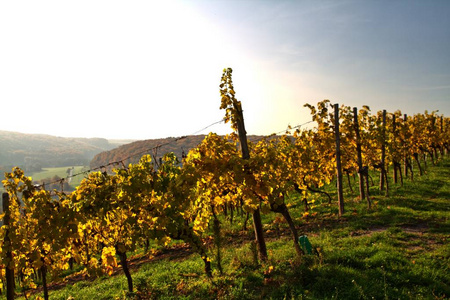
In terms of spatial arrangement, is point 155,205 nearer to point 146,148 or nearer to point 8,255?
point 8,255

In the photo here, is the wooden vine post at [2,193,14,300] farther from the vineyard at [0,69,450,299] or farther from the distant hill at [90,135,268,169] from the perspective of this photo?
the distant hill at [90,135,268,169]

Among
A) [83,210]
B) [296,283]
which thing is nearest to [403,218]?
[296,283]

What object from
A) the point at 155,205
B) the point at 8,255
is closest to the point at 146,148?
the point at 8,255

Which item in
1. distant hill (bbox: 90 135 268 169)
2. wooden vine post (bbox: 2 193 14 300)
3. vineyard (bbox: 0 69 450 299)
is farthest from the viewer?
distant hill (bbox: 90 135 268 169)

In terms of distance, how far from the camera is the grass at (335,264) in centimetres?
590

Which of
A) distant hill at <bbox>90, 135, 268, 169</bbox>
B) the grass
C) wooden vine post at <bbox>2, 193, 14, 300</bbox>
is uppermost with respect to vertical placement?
distant hill at <bbox>90, 135, 268, 169</bbox>

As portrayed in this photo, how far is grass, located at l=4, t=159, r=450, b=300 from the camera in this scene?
5.90 metres

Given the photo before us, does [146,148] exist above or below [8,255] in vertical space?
above

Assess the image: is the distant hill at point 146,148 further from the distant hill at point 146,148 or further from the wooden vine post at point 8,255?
the wooden vine post at point 8,255

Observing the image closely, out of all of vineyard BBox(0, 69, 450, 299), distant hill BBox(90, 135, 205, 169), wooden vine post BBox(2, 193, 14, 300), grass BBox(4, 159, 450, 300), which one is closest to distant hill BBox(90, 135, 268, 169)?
distant hill BBox(90, 135, 205, 169)

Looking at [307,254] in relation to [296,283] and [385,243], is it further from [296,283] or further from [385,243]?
[385,243]

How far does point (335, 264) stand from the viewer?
6.82m

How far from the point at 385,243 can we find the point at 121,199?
8.02 metres

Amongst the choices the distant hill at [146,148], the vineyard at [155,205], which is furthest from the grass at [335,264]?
the distant hill at [146,148]
